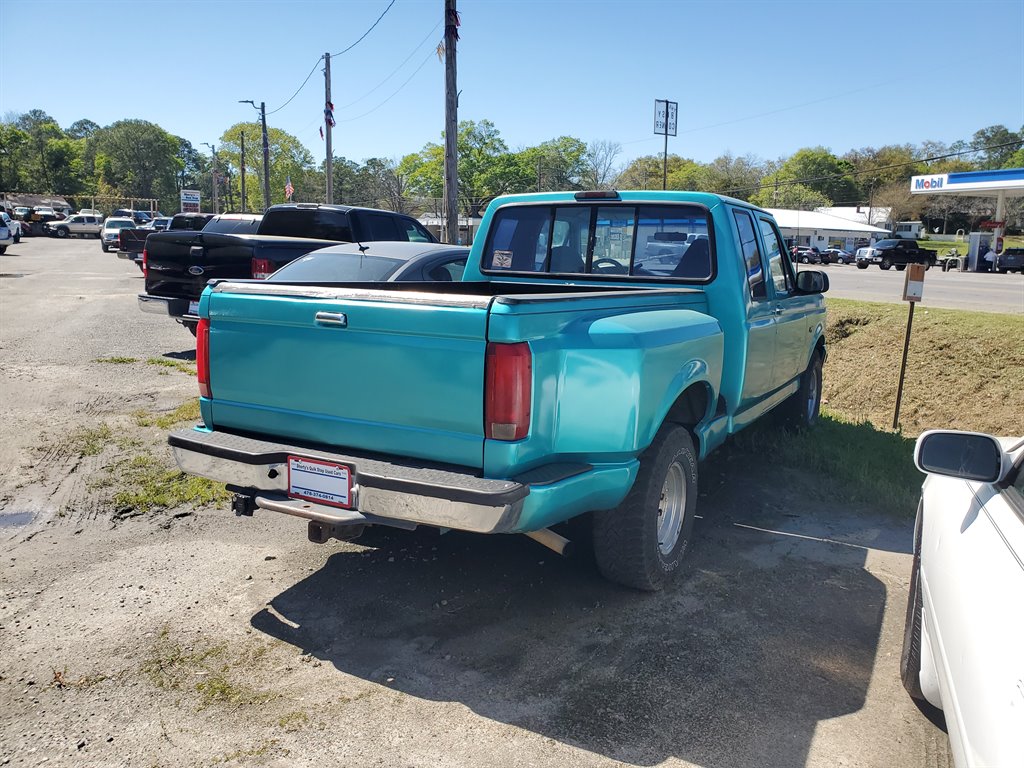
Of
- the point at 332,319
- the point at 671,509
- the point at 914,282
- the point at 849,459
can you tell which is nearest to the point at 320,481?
the point at 332,319

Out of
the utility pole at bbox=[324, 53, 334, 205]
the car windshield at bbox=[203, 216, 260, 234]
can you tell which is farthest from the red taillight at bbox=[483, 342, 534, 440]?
the utility pole at bbox=[324, 53, 334, 205]

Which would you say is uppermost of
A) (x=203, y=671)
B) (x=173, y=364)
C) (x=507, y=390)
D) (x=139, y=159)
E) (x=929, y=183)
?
(x=139, y=159)

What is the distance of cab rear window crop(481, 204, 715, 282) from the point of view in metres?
5.22

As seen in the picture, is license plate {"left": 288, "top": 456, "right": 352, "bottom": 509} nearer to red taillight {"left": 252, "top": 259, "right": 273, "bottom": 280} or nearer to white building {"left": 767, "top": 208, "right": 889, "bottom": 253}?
red taillight {"left": 252, "top": 259, "right": 273, "bottom": 280}

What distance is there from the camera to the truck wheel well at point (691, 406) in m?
4.41

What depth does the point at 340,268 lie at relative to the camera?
8641 millimetres

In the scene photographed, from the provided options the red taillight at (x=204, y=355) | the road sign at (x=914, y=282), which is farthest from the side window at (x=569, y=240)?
the road sign at (x=914, y=282)

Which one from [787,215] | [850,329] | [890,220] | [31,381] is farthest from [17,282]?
[890,220]

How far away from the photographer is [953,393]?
10445 millimetres

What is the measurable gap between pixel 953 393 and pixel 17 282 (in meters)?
22.4

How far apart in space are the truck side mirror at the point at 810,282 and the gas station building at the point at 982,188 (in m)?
42.4

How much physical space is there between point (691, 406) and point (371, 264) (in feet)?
16.8

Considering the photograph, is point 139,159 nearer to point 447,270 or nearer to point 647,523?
point 447,270

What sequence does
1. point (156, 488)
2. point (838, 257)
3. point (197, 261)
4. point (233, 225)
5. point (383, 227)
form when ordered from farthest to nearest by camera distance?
point (838, 257), point (233, 225), point (383, 227), point (197, 261), point (156, 488)
